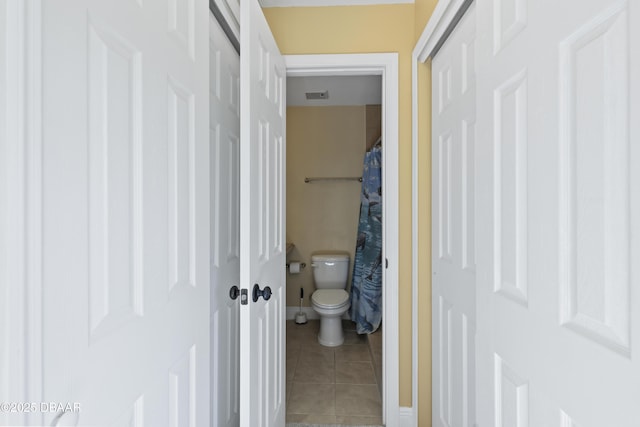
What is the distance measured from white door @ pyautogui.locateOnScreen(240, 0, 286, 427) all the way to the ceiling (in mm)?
1205

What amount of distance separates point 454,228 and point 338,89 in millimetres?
2089

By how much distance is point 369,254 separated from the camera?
320cm

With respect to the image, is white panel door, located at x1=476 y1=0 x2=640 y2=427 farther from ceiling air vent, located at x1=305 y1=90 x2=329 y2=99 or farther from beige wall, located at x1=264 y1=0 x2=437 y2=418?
ceiling air vent, located at x1=305 y1=90 x2=329 y2=99

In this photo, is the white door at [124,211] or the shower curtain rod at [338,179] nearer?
the white door at [124,211]

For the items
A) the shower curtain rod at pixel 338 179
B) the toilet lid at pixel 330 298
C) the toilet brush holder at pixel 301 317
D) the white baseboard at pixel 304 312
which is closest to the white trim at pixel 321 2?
the shower curtain rod at pixel 338 179

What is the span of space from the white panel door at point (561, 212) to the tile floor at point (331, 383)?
1286mm

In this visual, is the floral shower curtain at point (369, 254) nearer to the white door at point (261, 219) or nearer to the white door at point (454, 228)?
the white door at point (454, 228)

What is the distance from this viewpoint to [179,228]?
0.81m

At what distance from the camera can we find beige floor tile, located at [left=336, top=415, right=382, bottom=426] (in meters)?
1.87

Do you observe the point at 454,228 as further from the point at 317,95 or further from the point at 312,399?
the point at 317,95

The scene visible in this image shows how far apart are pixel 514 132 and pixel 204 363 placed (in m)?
1.08

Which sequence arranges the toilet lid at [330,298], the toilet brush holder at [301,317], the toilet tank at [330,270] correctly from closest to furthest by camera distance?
the toilet lid at [330,298], the toilet tank at [330,270], the toilet brush holder at [301,317]

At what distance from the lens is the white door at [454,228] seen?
47.9 inches

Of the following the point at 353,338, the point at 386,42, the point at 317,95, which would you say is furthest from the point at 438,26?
the point at 353,338
